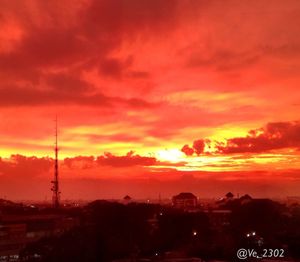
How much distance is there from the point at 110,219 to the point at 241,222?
36.8 ft

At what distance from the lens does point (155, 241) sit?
2739cm

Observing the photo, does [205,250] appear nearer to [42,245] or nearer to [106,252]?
[106,252]

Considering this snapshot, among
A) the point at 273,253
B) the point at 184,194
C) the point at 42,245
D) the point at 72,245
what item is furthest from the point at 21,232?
the point at 184,194

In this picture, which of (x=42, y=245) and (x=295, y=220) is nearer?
(x=42, y=245)

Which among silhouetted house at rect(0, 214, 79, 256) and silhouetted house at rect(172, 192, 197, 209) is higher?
silhouetted house at rect(172, 192, 197, 209)

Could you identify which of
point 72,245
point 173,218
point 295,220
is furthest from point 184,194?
point 72,245

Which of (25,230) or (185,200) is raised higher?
(185,200)

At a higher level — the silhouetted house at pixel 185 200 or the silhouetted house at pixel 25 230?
the silhouetted house at pixel 185 200

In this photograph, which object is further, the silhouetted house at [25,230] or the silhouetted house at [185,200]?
the silhouetted house at [185,200]

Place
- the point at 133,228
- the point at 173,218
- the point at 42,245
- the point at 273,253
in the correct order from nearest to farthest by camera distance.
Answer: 1. the point at 273,253
2. the point at 42,245
3. the point at 133,228
4. the point at 173,218

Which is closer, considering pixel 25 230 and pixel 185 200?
pixel 25 230

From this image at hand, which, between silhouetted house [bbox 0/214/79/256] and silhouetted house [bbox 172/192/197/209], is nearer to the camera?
silhouetted house [bbox 0/214/79/256]

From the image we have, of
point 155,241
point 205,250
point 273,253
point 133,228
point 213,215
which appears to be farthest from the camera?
point 213,215

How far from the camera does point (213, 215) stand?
49000 millimetres
